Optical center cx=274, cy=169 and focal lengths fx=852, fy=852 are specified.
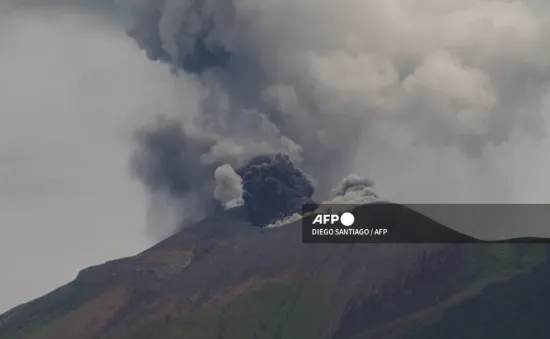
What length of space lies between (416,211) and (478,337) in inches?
1254

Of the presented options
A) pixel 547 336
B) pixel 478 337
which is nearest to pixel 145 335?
pixel 478 337

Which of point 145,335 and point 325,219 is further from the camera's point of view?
point 145,335

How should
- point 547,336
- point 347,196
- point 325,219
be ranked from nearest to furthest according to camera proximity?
1. point 325,219
2. point 347,196
3. point 547,336

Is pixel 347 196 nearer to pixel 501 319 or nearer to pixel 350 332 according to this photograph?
pixel 350 332

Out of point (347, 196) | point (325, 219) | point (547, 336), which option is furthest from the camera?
point (547, 336)

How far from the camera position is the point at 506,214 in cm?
18725

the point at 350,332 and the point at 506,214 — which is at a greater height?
the point at 506,214

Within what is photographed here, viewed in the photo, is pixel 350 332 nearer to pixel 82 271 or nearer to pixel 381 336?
pixel 381 336

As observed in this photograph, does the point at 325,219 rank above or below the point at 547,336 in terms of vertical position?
above

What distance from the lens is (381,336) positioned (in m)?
194

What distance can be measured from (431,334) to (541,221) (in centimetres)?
3587

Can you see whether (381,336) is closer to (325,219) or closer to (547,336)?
(547,336)

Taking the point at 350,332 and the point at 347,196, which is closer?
the point at 347,196

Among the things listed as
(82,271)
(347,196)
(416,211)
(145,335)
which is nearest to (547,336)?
(416,211)
